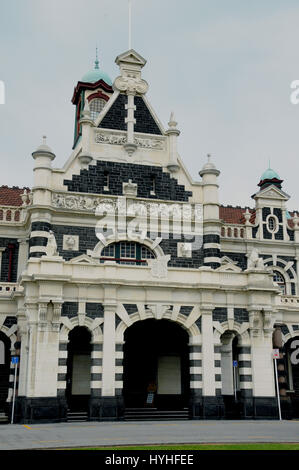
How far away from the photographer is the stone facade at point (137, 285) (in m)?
27.9

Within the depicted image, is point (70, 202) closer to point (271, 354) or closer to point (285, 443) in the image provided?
point (271, 354)

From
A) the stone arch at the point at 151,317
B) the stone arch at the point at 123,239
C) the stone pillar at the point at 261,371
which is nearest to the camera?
the stone arch at the point at 151,317

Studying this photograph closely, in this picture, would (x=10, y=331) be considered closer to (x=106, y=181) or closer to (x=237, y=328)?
(x=106, y=181)

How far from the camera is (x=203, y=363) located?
29.1 m

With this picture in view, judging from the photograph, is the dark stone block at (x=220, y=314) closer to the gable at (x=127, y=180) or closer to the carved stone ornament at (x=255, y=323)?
the carved stone ornament at (x=255, y=323)

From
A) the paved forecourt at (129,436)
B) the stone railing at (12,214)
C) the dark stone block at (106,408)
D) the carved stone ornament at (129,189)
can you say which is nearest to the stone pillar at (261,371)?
the paved forecourt at (129,436)

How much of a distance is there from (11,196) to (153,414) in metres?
19.5

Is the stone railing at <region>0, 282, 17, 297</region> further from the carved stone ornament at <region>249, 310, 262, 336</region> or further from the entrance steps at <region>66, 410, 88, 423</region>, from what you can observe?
the carved stone ornament at <region>249, 310, 262, 336</region>

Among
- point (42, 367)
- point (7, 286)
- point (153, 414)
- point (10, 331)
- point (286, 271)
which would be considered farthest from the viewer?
point (286, 271)

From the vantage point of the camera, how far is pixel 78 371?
34.0 m

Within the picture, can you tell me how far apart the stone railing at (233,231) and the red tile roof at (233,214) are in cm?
162

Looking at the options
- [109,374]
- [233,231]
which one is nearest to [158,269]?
[109,374]

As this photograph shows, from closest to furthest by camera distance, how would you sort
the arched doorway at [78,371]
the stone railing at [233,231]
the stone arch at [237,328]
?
the stone arch at [237,328] → the arched doorway at [78,371] → the stone railing at [233,231]
